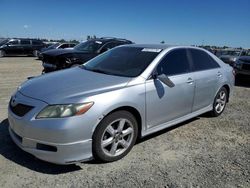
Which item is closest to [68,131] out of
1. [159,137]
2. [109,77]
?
[109,77]

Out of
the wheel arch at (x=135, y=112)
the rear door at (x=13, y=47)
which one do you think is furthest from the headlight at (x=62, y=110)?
the rear door at (x=13, y=47)

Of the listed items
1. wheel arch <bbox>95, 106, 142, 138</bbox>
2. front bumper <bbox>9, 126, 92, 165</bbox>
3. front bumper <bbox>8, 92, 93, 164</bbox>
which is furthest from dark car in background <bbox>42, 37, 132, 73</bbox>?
front bumper <bbox>9, 126, 92, 165</bbox>

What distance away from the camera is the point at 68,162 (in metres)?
3.41

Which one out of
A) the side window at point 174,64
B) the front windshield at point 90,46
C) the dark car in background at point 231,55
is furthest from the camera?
the dark car in background at point 231,55

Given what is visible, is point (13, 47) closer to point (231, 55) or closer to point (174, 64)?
point (231, 55)

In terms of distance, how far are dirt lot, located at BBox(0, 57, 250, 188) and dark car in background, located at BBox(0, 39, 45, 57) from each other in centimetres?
2044

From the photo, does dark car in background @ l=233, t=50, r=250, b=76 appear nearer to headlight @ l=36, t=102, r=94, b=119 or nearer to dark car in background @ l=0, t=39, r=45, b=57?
headlight @ l=36, t=102, r=94, b=119

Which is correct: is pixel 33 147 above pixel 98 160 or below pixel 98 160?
above

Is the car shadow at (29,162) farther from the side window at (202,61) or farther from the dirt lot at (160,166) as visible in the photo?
the side window at (202,61)

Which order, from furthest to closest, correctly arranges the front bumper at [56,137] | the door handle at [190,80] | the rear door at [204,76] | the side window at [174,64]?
1. the rear door at [204,76]
2. the door handle at [190,80]
3. the side window at [174,64]
4. the front bumper at [56,137]

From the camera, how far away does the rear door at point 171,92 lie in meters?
4.23

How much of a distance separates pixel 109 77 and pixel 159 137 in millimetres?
1404

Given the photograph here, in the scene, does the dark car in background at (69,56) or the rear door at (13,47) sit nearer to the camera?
the dark car in background at (69,56)

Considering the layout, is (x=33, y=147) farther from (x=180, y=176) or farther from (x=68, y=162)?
(x=180, y=176)
